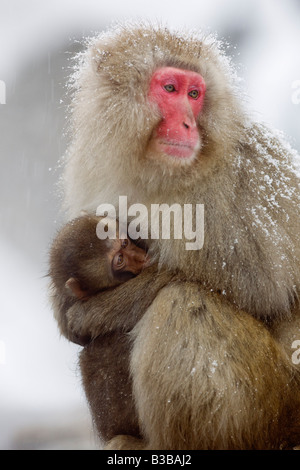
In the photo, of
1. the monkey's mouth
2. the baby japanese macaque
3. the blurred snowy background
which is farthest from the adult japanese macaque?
the blurred snowy background

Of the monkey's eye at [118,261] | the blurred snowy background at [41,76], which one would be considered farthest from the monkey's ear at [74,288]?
the blurred snowy background at [41,76]

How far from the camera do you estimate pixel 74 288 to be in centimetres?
341

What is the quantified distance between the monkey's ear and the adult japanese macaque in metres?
0.07

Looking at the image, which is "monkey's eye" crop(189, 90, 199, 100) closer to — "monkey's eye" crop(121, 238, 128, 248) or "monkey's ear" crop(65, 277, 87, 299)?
"monkey's eye" crop(121, 238, 128, 248)

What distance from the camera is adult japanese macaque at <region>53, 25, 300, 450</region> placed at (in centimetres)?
292

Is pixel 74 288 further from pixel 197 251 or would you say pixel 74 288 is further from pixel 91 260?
pixel 197 251

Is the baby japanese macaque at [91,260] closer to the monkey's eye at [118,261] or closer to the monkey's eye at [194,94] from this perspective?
the monkey's eye at [118,261]

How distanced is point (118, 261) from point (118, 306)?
0.30 metres

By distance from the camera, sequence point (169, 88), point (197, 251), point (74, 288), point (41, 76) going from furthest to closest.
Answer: point (41, 76) → point (74, 288) → point (169, 88) → point (197, 251)

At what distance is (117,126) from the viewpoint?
332cm

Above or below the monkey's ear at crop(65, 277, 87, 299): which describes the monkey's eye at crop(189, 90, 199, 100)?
above

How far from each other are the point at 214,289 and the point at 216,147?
2.27 ft

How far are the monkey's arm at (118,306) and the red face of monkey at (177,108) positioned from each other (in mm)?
602

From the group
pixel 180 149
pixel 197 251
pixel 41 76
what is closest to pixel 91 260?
pixel 197 251
